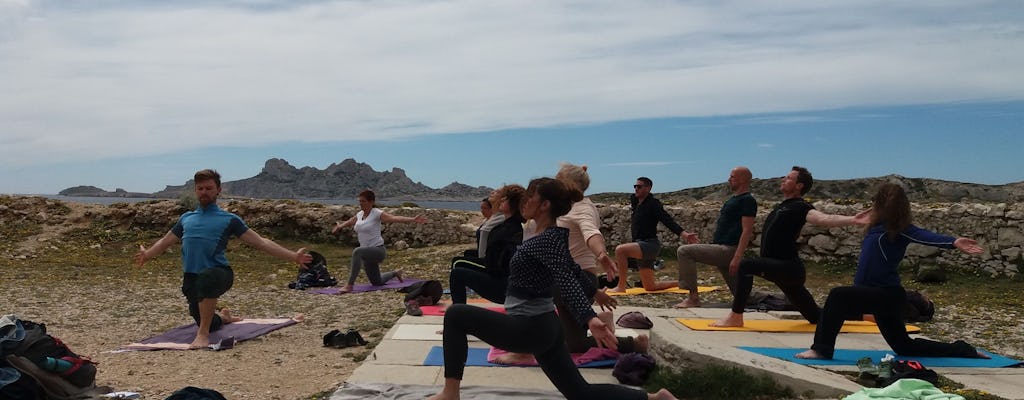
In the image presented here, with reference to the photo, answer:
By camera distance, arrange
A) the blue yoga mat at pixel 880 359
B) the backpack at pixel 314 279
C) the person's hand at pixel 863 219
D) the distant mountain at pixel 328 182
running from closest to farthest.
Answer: the blue yoga mat at pixel 880 359
the person's hand at pixel 863 219
the backpack at pixel 314 279
the distant mountain at pixel 328 182

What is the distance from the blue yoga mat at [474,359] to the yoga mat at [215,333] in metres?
2.46

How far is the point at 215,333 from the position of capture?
854 cm

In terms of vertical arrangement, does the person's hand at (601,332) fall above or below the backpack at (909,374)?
above

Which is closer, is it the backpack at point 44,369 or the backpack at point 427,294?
the backpack at point 44,369

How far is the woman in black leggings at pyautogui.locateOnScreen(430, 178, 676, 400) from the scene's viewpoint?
4.68 m

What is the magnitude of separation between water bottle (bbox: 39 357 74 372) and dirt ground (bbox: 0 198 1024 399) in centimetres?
54

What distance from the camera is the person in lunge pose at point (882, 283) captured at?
6.75 metres

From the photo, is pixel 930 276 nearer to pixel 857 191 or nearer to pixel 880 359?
pixel 880 359

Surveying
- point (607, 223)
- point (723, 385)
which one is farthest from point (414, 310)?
point (607, 223)

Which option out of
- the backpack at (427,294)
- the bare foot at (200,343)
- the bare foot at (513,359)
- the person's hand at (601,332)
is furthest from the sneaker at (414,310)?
the person's hand at (601,332)

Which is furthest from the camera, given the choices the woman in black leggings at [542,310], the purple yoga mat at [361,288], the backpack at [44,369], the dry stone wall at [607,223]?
the dry stone wall at [607,223]

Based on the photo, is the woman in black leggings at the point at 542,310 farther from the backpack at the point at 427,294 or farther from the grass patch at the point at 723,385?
the backpack at the point at 427,294

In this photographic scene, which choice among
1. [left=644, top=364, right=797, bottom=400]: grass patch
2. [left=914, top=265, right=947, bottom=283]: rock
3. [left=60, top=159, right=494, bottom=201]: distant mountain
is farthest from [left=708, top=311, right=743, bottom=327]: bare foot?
[left=60, top=159, right=494, bottom=201]: distant mountain

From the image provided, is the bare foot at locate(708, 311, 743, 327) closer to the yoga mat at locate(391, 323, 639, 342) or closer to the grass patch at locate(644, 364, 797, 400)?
the yoga mat at locate(391, 323, 639, 342)
